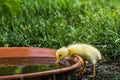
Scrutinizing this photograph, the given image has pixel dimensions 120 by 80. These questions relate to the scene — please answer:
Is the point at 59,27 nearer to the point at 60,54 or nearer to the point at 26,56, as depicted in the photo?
the point at 26,56

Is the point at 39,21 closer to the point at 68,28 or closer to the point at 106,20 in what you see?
the point at 68,28

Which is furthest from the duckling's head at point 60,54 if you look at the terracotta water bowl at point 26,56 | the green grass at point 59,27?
the green grass at point 59,27

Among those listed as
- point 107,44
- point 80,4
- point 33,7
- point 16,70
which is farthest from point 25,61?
point 80,4

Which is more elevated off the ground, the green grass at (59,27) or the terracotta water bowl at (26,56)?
the green grass at (59,27)

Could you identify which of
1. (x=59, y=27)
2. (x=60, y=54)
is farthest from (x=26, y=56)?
(x=59, y=27)

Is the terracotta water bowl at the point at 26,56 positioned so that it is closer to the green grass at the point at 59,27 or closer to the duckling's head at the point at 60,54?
the duckling's head at the point at 60,54

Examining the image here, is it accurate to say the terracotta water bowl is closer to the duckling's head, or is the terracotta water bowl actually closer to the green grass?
the duckling's head

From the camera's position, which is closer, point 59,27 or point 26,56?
point 26,56

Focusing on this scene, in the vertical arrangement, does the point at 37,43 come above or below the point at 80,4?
below
